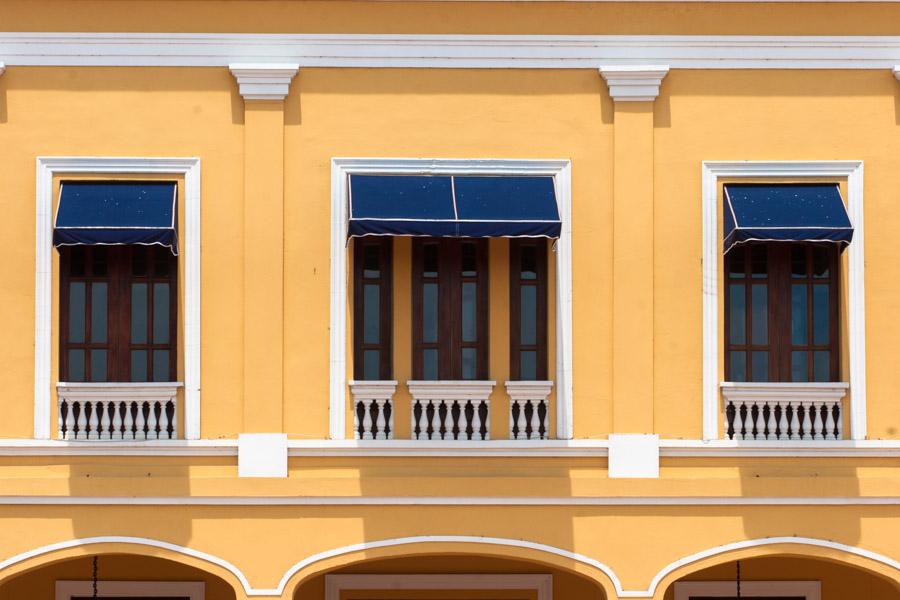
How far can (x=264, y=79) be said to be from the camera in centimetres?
1195

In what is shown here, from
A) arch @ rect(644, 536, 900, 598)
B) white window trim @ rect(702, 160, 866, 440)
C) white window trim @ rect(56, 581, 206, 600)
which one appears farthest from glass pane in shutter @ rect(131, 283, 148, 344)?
white window trim @ rect(702, 160, 866, 440)

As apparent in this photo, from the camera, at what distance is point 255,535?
11758mm

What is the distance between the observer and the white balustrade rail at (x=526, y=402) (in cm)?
1195

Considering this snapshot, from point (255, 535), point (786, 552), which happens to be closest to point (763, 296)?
point (786, 552)

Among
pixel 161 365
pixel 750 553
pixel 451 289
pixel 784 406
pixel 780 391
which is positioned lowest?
pixel 750 553

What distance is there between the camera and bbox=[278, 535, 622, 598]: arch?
11.8 metres

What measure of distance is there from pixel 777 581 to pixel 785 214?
4.22 m

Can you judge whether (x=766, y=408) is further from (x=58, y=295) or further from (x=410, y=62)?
(x=58, y=295)

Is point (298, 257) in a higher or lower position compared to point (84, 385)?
higher

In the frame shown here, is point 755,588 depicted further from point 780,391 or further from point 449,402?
point 449,402

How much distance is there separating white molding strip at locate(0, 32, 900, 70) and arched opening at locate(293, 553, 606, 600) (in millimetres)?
5314

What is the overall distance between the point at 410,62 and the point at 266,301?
274cm

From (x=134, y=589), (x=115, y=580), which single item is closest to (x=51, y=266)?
(x=115, y=580)

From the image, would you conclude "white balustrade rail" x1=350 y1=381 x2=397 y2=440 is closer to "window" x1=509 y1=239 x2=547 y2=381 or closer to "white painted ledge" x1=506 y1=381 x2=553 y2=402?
"white painted ledge" x1=506 y1=381 x2=553 y2=402
